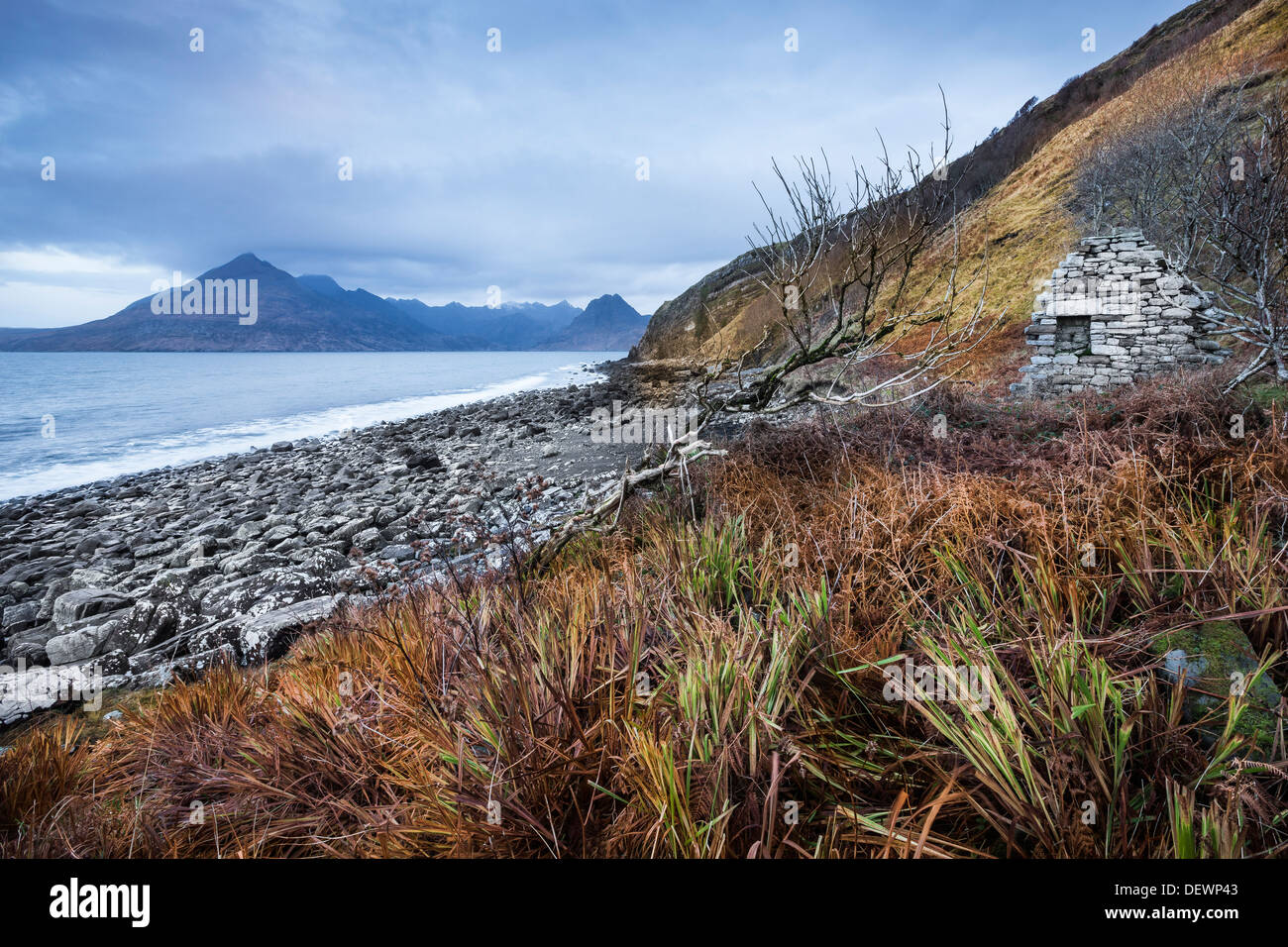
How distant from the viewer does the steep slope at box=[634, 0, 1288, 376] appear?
72.6 feet

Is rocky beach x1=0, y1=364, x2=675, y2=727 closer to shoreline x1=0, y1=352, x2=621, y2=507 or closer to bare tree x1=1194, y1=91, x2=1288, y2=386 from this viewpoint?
shoreline x1=0, y1=352, x2=621, y2=507

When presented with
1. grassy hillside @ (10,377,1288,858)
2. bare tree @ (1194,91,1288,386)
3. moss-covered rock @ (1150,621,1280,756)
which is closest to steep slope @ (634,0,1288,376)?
bare tree @ (1194,91,1288,386)

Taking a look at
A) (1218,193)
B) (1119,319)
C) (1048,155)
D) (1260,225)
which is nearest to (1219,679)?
(1260,225)

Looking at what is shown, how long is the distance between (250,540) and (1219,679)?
12080 mm

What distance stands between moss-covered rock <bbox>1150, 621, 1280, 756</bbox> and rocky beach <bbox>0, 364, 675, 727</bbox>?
10.9ft

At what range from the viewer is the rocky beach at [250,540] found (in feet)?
15.9

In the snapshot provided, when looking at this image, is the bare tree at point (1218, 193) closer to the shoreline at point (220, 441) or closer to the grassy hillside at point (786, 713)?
the grassy hillside at point (786, 713)

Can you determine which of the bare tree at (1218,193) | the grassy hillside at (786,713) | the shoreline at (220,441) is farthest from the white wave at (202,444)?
the bare tree at (1218,193)

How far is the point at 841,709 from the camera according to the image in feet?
7.66

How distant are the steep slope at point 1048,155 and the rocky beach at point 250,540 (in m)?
8.16

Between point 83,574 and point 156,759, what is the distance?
8.66m
